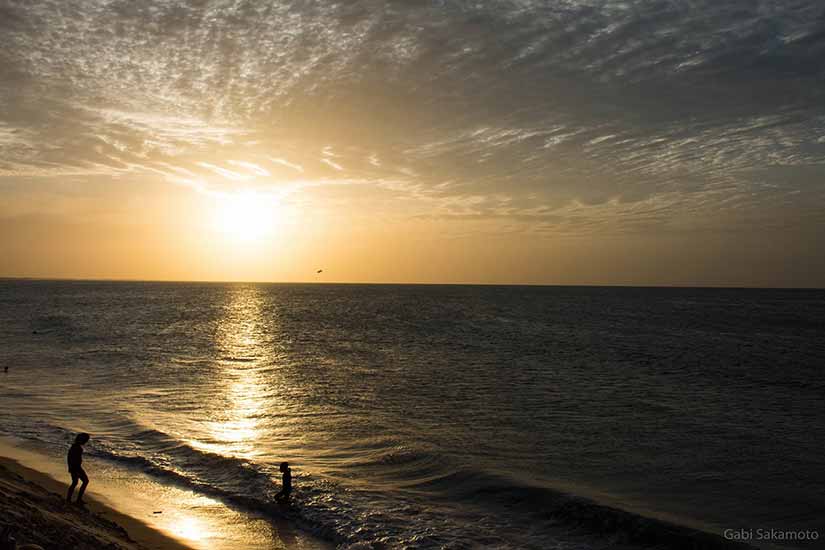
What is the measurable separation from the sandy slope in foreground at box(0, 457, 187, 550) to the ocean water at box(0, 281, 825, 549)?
11.1 feet

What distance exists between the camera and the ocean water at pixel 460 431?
58.7 feet

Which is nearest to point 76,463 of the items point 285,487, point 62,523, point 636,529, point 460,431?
point 62,523

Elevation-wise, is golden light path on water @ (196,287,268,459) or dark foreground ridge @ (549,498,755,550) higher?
dark foreground ridge @ (549,498,755,550)

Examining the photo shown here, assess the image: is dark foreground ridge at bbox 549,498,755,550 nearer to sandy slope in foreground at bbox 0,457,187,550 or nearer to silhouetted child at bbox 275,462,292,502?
silhouetted child at bbox 275,462,292,502

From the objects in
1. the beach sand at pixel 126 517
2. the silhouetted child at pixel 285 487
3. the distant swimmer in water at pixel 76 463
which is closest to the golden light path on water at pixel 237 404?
the beach sand at pixel 126 517

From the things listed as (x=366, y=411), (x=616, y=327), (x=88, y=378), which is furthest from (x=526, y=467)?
(x=616, y=327)

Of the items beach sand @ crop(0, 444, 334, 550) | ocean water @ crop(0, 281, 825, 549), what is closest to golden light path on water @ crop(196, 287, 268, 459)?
ocean water @ crop(0, 281, 825, 549)

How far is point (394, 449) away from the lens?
24.8 meters

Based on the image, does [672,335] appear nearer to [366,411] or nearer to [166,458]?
[366,411]

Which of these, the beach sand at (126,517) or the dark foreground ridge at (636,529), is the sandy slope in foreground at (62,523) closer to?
the beach sand at (126,517)

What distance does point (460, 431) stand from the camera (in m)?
28.0

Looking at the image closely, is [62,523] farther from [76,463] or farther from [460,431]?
[460,431]

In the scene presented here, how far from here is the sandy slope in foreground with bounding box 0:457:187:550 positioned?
1173 centimetres

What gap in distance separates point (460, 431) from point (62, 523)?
1814cm
